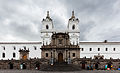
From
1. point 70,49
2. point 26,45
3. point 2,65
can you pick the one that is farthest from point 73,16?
point 2,65

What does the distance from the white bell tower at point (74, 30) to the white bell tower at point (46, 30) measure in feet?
23.5

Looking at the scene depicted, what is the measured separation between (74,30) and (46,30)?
993 cm

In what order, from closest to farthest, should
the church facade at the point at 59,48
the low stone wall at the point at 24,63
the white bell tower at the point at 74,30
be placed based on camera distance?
the low stone wall at the point at 24,63, the church facade at the point at 59,48, the white bell tower at the point at 74,30

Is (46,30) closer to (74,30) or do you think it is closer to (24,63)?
(74,30)

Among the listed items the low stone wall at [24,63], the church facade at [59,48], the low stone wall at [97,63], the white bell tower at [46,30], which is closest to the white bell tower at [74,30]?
the church facade at [59,48]

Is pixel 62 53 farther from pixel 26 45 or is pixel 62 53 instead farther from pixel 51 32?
pixel 26 45

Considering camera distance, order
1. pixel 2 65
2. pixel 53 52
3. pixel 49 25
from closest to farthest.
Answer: pixel 2 65, pixel 53 52, pixel 49 25

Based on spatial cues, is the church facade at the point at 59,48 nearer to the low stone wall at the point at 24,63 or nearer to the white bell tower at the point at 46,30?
the white bell tower at the point at 46,30

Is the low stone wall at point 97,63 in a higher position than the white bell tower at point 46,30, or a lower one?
lower

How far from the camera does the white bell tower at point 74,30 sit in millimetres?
35281

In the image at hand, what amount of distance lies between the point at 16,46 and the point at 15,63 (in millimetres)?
10781

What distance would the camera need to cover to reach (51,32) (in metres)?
36.1

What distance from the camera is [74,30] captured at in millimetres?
36031

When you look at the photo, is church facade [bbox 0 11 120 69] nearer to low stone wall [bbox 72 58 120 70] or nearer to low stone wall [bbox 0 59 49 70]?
low stone wall [bbox 72 58 120 70]
